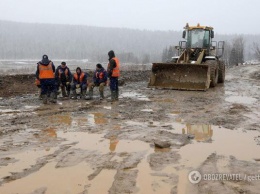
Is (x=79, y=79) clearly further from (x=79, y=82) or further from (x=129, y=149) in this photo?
(x=129, y=149)

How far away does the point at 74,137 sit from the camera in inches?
226

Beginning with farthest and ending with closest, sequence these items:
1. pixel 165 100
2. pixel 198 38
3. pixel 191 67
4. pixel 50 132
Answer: pixel 198 38 < pixel 191 67 < pixel 165 100 < pixel 50 132

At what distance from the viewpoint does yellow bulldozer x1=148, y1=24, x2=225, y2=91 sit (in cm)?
1250

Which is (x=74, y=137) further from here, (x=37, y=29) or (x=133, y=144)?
(x=37, y=29)

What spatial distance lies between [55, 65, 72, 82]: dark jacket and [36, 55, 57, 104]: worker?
64 cm

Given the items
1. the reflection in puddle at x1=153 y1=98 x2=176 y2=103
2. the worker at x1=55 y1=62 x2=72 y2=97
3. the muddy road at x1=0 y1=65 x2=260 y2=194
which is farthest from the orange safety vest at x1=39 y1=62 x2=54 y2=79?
the reflection in puddle at x1=153 y1=98 x2=176 y2=103

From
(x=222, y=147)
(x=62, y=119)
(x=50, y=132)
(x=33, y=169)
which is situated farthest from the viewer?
(x=62, y=119)

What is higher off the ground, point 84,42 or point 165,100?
point 84,42

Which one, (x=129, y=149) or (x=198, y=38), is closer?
(x=129, y=149)

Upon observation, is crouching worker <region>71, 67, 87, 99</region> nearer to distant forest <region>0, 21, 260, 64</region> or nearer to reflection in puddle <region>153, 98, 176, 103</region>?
reflection in puddle <region>153, 98, 176, 103</region>

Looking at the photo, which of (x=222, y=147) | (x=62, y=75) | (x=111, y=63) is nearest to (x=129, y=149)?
(x=222, y=147)

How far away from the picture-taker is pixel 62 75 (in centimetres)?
1045

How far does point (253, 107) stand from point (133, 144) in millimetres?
4876

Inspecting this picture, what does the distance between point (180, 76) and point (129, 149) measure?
8.17 meters
